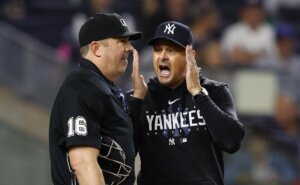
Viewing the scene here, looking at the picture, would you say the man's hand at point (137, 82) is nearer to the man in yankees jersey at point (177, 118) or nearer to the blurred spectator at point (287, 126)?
the man in yankees jersey at point (177, 118)

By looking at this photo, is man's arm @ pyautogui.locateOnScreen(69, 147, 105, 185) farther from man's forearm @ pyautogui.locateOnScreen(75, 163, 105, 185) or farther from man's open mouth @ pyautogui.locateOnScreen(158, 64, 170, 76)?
man's open mouth @ pyautogui.locateOnScreen(158, 64, 170, 76)

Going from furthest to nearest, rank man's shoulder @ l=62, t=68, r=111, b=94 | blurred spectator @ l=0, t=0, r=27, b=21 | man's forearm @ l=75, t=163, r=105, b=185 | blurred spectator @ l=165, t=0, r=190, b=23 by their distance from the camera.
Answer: blurred spectator @ l=0, t=0, r=27, b=21 < blurred spectator @ l=165, t=0, r=190, b=23 < man's shoulder @ l=62, t=68, r=111, b=94 < man's forearm @ l=75, t=163, r=105, b=185

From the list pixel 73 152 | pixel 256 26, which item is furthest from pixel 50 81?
pixel 73 152

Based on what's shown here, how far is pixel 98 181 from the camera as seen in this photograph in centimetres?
466

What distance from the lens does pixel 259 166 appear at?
1020cm

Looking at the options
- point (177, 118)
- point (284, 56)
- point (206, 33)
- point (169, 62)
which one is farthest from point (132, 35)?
point (284, 56)

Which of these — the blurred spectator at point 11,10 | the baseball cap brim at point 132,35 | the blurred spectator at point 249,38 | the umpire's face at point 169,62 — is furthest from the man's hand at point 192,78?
the blurred spectator at point 11,10

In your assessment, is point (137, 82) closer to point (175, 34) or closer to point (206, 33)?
point (175, 34)

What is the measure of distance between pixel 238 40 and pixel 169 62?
6070mm

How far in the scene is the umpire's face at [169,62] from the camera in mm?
5441

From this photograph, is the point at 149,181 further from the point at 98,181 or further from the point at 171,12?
the point at 171,12

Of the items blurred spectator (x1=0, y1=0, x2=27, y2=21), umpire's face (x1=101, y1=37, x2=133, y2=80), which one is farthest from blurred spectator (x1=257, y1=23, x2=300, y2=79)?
umpire's face (x1=101, y1=37, x2=133, y2=80)

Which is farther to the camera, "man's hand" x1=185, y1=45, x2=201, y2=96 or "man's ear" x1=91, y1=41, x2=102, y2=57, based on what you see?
"man's hand" x1=185, y1=45, x2=201, y2=96

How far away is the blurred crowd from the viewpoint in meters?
10.2
